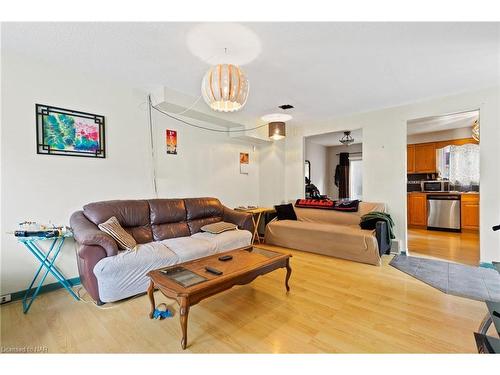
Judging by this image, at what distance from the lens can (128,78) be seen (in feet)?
9.78

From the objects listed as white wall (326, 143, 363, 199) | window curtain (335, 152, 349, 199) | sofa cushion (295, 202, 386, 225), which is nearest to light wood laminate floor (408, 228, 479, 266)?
sofa cushion (295, 202, 386, 225)

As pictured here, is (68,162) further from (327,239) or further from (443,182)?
(443,182)

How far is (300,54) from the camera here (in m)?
2.39

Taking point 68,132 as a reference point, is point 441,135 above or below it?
above

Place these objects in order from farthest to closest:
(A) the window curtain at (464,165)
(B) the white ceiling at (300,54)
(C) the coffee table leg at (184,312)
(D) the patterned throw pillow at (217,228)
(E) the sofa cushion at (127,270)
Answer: (A) the window curtain at (464,165)
(D) the patterned throw pillow at (217,228)
(E) the sofa cushion at (127,270)
(B) the white ceiling at (300,54)
(C) the coffee table leg at (184,312)

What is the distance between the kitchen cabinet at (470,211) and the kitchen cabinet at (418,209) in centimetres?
69

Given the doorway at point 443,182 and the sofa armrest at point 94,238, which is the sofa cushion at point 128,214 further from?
the doorway at point 443,182

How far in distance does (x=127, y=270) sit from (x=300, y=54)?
8.80ft

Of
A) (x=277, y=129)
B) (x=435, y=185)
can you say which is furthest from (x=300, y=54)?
(x=435, y=185)

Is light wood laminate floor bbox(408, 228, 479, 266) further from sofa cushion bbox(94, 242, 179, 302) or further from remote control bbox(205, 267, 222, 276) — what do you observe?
sofa cushion bbox(94, 242, 179, 302)

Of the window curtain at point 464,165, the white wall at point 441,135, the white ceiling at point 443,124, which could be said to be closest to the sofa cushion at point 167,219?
the white ceiling at point 443,124

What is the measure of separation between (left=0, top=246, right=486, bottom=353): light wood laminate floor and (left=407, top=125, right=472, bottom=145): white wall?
4794mm

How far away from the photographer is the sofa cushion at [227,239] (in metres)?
3.04
